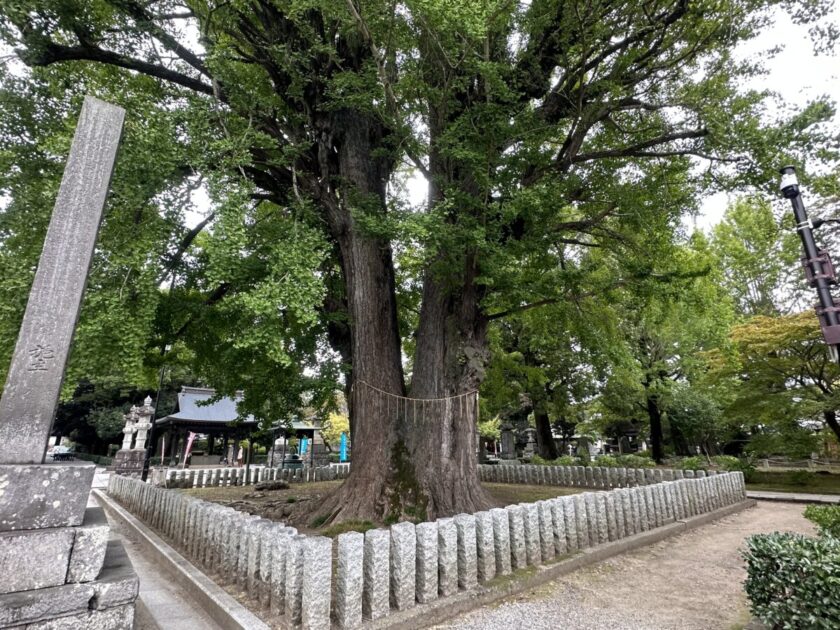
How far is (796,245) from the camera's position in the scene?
53.8 ft

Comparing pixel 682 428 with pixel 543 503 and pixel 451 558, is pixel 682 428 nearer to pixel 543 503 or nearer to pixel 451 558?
pixel 543 503

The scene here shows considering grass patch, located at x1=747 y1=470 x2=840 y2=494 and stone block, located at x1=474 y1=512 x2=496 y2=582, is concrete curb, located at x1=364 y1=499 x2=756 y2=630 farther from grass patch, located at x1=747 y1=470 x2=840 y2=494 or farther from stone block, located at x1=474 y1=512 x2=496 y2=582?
grass patch, located at x1=747 y1=470 x2=840 y2=494

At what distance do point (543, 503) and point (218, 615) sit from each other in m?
3.71

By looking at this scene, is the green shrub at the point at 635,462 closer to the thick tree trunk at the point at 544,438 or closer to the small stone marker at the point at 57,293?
the thick tree trunk at the point at 544,438

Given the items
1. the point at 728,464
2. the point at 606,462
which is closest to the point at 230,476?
the point at 606,462

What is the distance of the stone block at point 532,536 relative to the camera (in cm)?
478

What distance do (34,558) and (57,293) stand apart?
1756 mm

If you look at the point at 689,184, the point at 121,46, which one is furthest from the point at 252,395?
the point at 689,184

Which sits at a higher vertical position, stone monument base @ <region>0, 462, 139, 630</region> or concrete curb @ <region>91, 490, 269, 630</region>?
stone monument base @ <region>0, 462, 139, 630</region>

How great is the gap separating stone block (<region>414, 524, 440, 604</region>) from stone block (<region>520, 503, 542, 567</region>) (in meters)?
1.43

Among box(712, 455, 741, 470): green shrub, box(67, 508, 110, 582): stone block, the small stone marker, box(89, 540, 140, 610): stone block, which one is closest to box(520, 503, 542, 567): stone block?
box(89, 540, 140, 610): stone block

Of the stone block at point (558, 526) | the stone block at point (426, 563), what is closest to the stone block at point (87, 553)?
the stone block at point (426, 563)

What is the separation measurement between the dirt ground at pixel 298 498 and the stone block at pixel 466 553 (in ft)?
7.71

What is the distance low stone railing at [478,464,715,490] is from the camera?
10102 mm
